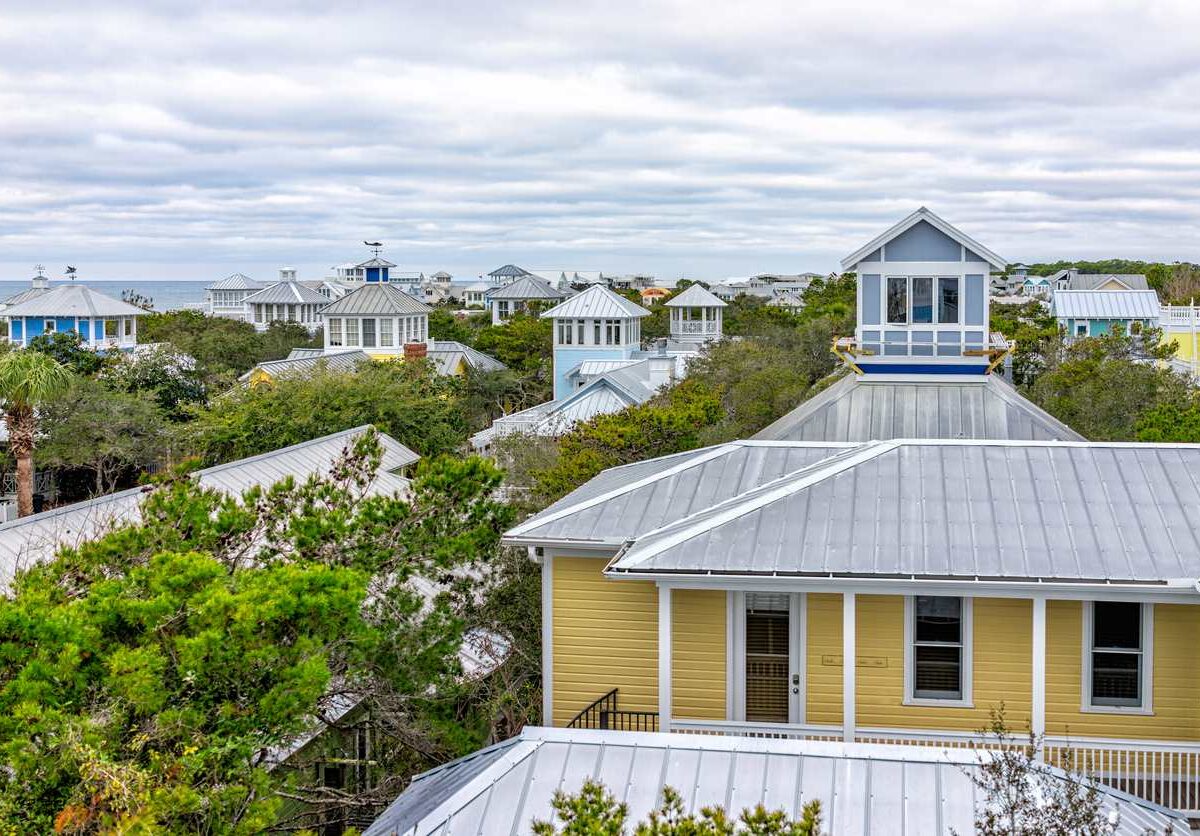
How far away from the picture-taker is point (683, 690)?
14.9 m

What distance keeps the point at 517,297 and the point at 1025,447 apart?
311ft

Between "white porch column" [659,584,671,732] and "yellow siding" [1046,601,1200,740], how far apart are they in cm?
439

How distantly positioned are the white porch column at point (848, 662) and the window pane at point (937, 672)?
984 mm

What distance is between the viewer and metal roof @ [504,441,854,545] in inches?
589

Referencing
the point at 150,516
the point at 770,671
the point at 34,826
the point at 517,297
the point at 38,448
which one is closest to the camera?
the point at 34,826

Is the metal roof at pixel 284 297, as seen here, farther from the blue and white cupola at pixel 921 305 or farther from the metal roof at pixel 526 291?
the blue and white cupola at pixel 921 305

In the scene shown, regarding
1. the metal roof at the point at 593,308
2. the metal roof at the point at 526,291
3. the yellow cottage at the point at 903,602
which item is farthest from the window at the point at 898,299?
the metal roof at the point at 526,291

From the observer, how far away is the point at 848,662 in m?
13.7

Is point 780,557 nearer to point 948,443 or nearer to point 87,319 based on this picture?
point 948,443

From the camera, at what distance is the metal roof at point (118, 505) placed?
1622 cm

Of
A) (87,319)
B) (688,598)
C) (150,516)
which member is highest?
(87,319)

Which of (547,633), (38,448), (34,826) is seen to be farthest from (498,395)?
(34,826)

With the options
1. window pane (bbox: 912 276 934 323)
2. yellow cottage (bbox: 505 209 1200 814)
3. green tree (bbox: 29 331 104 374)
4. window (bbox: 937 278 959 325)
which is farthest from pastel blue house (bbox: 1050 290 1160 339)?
yellow cottage (bbox: 505 209 1200 814)

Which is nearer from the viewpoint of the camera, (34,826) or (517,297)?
(34,826)
